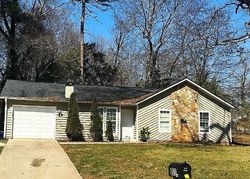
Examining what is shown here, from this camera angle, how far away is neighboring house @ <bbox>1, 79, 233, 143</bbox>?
24234 millimetres

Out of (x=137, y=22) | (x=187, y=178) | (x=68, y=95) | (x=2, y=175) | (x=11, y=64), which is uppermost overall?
(x=137, y=22)

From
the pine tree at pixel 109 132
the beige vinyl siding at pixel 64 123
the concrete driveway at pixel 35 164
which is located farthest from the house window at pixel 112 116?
the concrete driveway at pixel 35 164

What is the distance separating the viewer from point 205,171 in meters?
12.4

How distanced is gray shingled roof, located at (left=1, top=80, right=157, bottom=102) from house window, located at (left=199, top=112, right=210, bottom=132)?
4.38 metres

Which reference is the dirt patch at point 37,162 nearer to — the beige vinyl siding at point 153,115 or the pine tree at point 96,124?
the pine tree at point 96,124

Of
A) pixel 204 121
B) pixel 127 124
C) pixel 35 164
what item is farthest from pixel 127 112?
pixel 35 164

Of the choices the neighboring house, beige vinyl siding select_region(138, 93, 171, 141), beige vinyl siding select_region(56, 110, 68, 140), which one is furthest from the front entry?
beige vinyl siding select_region(56, 110, 68, 140)

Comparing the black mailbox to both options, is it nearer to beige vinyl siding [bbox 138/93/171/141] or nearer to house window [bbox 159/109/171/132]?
beige vinyl siding [bbox 138/93/171/141]

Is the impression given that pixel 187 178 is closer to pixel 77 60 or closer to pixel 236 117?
pixel 77 60

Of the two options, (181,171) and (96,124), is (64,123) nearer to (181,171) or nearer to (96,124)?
(96,124)

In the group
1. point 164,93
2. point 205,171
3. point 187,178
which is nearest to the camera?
point 187,178

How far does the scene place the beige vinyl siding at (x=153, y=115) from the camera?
2597cm

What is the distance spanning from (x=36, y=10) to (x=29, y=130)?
57.1ft

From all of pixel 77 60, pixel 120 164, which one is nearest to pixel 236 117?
pixel 77 60
